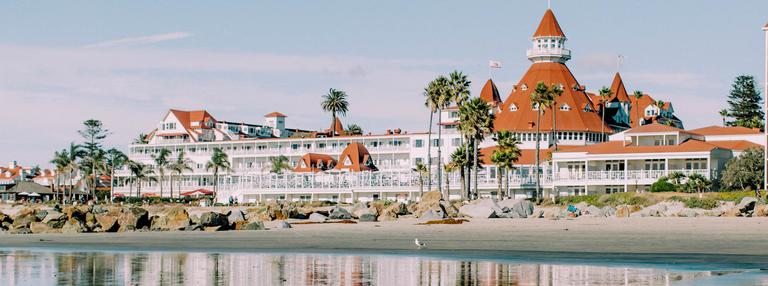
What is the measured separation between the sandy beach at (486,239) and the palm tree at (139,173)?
100803 millimetres

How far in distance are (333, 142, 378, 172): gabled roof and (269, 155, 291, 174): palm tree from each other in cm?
1198

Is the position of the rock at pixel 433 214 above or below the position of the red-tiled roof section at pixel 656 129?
below

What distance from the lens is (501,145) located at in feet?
288

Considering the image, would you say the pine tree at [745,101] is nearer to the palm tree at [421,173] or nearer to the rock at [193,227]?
the palm tree at [421,173]

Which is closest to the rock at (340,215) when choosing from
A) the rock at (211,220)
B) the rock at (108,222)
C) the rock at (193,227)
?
the rock at (211,220)

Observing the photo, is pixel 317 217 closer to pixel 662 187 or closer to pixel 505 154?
pixel 662 187

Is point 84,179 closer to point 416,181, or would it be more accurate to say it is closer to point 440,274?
point 416,181

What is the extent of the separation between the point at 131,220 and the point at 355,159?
244 feet

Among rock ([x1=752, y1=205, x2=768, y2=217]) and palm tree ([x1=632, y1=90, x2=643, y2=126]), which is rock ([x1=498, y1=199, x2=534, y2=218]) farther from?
palm tree ([x1=632, y1=90, x2=643, y2=126])

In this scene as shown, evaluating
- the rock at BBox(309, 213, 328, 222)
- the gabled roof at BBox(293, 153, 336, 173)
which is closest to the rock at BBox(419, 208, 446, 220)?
the rock at BBox(309, 213, 328, 222)

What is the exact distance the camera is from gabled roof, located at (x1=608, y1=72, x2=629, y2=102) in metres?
130

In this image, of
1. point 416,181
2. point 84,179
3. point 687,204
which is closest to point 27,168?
point 84,179

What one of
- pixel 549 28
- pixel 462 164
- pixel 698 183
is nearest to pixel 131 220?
pixel 698 183

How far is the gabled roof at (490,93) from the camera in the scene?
136312mm
